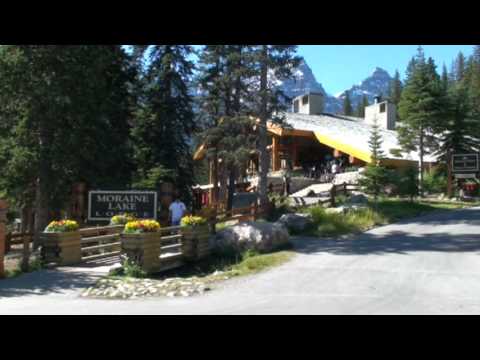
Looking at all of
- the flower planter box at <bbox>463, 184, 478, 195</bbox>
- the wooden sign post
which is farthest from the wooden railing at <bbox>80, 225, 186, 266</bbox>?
the flower planter box at <bbox>463, 184, 478, 195</bbox>

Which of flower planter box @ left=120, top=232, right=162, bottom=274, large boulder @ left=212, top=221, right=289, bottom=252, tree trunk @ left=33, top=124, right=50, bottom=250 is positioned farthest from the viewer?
tree trunk @ left=33, top=124, right=50, bottom=250

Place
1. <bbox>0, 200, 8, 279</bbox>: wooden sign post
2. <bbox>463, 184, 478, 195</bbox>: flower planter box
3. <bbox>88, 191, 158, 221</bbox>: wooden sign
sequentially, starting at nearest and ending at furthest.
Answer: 1. <bbox>0, 200, 8, 279</bbox>: wooden sign post
2. <bbox>88, 191, 158, 221</bbox>: wooden sign
3. <bbox>463, 184, 478, 195</bbox>: flower planter box

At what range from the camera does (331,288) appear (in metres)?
9.42

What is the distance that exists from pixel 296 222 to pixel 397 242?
3887mm

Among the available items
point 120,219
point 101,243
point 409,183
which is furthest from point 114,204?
point 409,183

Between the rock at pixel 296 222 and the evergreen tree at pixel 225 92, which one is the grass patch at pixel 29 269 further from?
the evergreen tree at pixel 225 92

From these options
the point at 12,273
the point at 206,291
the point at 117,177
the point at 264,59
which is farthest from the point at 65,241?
the point at 264,59

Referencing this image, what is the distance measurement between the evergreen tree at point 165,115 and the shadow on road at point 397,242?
9378 mm

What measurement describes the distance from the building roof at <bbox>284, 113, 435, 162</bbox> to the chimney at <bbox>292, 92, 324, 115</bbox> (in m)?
1.07

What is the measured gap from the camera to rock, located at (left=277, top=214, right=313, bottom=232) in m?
17.6

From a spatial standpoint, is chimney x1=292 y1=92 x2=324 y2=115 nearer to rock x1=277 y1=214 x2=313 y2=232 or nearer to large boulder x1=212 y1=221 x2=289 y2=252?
rock x1=277 y1=214 x2=313 y2=232

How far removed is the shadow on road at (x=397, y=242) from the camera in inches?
543

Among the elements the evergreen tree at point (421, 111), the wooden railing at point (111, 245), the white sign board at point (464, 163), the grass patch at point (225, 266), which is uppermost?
the evergreen tree at point (421, 111)

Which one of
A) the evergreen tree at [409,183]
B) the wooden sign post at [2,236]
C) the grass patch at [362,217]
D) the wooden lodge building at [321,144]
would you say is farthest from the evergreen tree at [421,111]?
the wooden sign post at [2,236]
